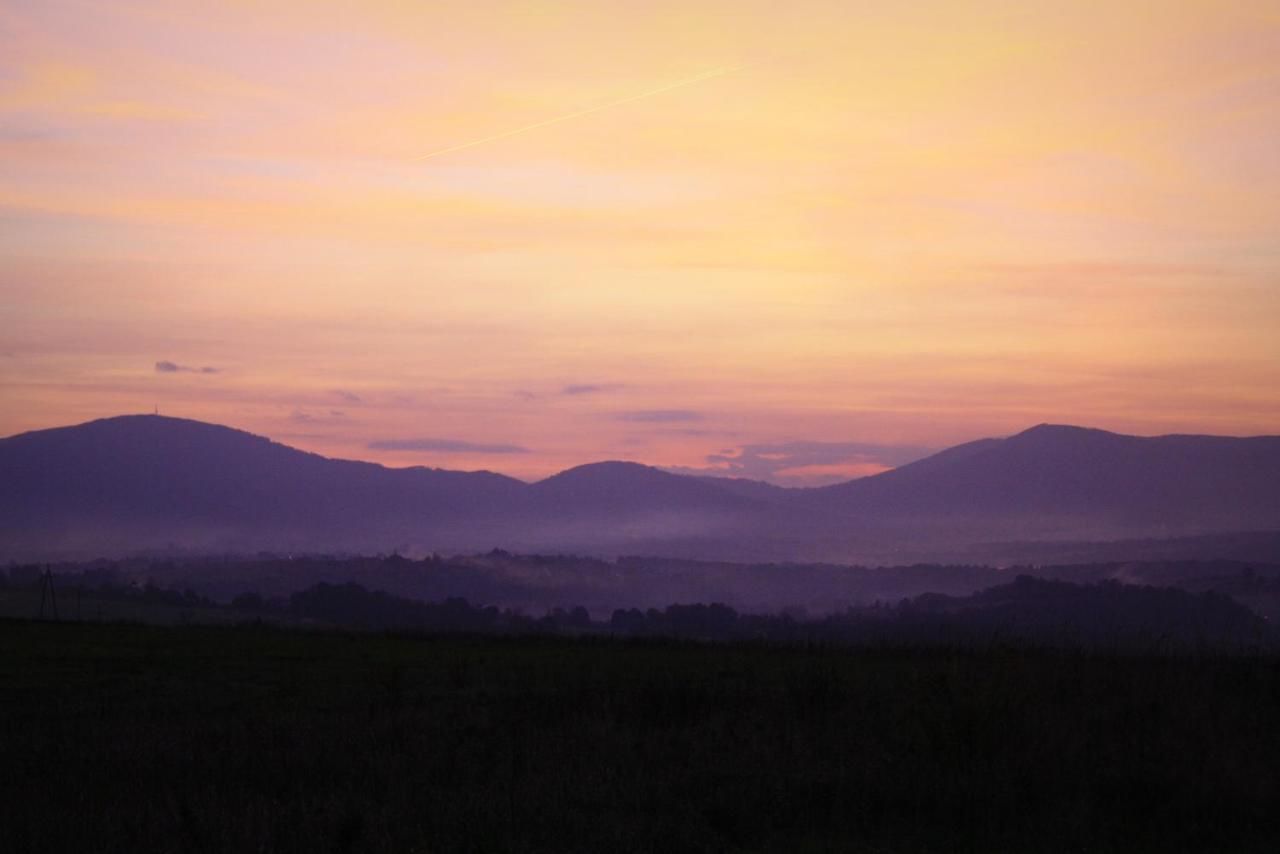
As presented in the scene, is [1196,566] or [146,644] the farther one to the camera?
[1196,566]

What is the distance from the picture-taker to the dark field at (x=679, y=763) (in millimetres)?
11203

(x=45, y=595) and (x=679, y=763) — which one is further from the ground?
(x=679, y=763)

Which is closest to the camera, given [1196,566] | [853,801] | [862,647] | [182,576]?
[853,801]

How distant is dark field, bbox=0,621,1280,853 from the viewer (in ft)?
36.8

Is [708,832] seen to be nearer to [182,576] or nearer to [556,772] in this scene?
[556,772]

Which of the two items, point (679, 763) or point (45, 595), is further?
point (45, 595)

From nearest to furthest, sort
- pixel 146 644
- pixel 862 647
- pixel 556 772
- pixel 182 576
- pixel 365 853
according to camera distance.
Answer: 1. pixel 365 853
2. pixel 556 772
3. pixel 862 647
4. pixel 146 644
5. pixel 182 576

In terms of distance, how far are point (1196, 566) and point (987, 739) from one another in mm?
136836

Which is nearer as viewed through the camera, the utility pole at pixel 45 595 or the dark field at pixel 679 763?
the dark field at pixel 679 763

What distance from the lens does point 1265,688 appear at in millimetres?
17594

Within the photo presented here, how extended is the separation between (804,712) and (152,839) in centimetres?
888

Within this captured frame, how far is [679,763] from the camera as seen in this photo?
13.8 meters

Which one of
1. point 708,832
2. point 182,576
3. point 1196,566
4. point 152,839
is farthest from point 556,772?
point 182,576

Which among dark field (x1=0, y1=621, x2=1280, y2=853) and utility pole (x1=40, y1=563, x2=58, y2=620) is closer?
dark field (x1=0, y1=621, x2=1280, y2=853)
